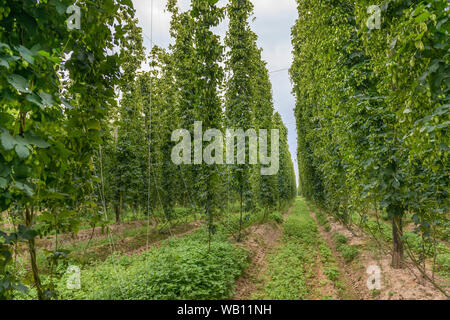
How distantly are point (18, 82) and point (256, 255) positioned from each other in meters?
7.29

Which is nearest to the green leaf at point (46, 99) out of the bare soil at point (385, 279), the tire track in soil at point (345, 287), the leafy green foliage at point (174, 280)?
the leafy green foliage at point (174, 280)

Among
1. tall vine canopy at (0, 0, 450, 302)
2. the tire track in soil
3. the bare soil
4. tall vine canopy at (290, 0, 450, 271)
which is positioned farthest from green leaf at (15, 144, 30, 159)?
the tire track in soil

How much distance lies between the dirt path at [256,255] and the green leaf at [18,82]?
4817 millimetres

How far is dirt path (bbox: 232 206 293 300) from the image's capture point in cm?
509

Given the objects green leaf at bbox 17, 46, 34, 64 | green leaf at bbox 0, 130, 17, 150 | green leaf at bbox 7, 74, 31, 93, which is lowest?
green leaf at bbox 0, 130, 17, 150

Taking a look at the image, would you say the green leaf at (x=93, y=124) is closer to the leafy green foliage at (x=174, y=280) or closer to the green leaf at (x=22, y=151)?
the green leaf at (x=22, y=151)

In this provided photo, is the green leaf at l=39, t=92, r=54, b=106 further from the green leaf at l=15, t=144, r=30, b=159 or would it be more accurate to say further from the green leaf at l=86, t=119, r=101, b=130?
the green leaf at l=86, t=119, r=101, b=130

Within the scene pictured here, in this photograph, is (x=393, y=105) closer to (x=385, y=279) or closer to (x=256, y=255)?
(x=385, y=279)

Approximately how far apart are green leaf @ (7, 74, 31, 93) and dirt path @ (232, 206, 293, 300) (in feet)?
15.8

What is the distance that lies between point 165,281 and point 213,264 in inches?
47.5

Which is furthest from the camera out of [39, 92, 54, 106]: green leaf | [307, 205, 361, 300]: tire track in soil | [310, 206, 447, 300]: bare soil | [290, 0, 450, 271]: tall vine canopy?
[307, 205, 361, 300]: tire track in soil

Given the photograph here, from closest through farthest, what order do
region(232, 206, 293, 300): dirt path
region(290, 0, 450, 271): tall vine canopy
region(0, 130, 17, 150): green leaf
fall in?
region(0, 130, 17, 150): green leaf, region(290, 0, 450, 271): tall vine canopy, region(232, 206, 293, 300): dirt path

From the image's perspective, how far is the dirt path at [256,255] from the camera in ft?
16.7

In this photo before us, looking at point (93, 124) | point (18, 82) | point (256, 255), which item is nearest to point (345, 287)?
point (256, 255)
